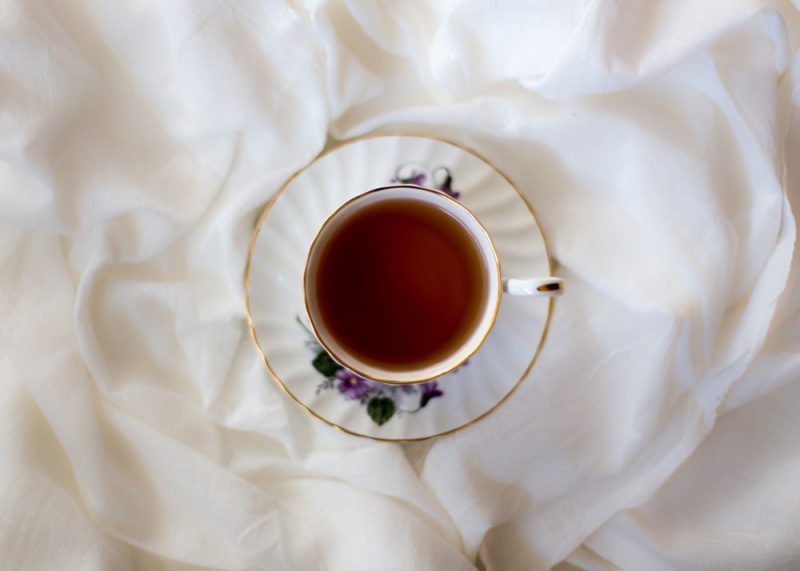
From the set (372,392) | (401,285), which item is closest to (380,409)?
(372,392)

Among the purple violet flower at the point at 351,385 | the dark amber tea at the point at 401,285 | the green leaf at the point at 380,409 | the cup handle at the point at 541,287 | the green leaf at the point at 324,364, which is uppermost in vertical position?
the dark amber tea at the point at 401,285

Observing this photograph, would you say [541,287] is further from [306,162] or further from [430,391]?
[306,162]

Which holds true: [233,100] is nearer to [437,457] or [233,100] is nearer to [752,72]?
[437,457]

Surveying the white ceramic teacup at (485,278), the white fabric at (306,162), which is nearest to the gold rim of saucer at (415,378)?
the white ceramic teacup at (485,278)

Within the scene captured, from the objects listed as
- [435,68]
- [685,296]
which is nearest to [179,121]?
[435,68]

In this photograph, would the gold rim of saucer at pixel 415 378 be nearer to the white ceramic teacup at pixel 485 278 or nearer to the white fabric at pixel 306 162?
the white ceramic teacup at pixel 485 278

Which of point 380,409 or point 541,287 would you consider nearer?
point 541,287

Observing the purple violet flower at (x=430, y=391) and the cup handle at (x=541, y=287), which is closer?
the cup handle at (x=541, y=287)
